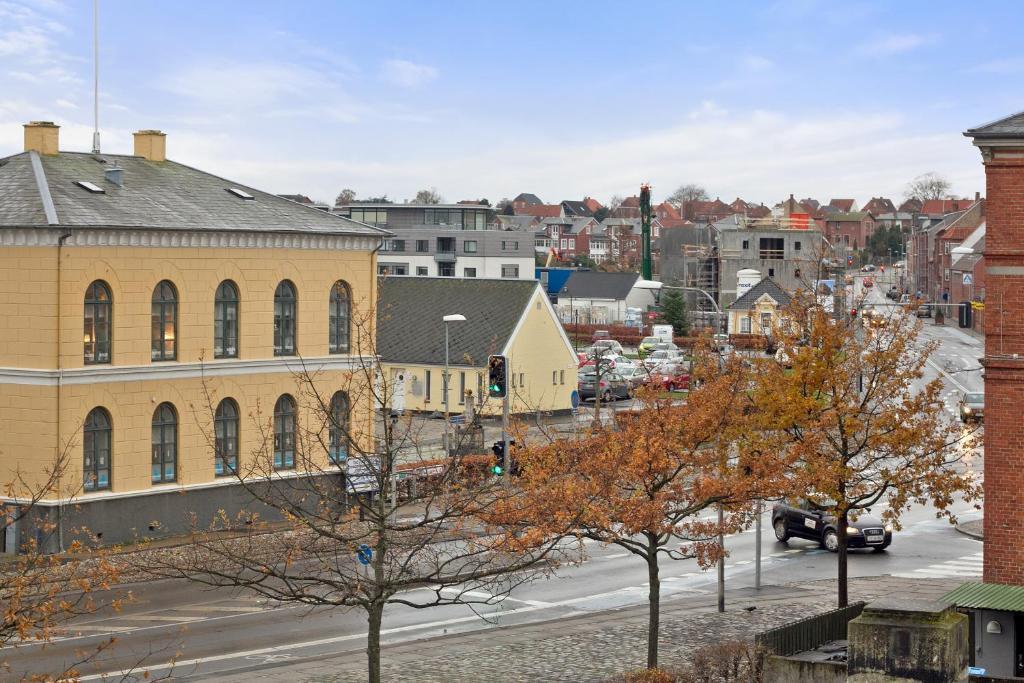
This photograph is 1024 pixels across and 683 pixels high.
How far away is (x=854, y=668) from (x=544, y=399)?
4913 cm

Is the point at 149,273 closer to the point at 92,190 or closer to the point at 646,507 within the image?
the point at 92,190

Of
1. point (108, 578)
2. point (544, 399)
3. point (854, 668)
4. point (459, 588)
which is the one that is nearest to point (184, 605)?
point (459, 588)

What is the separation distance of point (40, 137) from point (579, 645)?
70.1 feet

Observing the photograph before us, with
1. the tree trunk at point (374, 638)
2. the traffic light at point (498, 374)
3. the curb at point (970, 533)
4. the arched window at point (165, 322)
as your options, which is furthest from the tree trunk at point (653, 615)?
the curb at point (970, 533)

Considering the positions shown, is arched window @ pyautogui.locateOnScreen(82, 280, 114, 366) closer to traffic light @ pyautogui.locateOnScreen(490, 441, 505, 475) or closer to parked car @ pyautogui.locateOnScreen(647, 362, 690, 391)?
traffic light @ pyautogui.locateOnScreen(490, 441, 505, 475)

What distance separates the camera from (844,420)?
28.5 metres

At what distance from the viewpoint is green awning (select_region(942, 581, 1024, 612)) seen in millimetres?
24156

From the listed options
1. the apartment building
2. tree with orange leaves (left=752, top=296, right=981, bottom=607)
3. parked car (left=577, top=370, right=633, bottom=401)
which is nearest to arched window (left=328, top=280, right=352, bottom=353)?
tree with orange leaves (left=752, top=296, right=981, bottom=607)

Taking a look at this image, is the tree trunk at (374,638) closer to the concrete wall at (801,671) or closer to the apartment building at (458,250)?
the concrete wall at (801,671)

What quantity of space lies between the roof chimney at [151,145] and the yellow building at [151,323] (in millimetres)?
62

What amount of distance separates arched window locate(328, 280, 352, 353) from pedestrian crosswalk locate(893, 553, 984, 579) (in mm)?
16616

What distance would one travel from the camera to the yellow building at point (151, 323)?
35281mm

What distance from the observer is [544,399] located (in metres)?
64.6

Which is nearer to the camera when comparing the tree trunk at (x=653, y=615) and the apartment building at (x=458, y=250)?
the tree trunk at (x=653, y=615)
